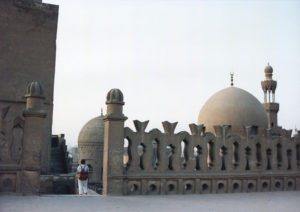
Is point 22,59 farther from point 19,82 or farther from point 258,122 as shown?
point 258,122

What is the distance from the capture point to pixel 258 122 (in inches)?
504

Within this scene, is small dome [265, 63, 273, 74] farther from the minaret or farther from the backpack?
the backpack

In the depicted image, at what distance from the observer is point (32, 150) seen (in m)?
7.86

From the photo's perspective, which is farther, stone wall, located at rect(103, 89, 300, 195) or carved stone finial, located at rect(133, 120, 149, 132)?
carved stone finial, located at rect(133, 120, 149, 132)

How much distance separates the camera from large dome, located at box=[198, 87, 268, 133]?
1259cm

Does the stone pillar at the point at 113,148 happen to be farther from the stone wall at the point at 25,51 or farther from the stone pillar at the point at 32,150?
the stone wall at the point at 25,51

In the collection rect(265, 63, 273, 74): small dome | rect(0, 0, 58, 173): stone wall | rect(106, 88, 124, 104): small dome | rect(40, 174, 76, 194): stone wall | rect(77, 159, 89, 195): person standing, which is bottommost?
rect(40, 174, 76, 194): stone wall

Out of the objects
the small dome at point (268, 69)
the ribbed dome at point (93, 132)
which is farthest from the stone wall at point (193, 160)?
the small dome at point (268, 69)

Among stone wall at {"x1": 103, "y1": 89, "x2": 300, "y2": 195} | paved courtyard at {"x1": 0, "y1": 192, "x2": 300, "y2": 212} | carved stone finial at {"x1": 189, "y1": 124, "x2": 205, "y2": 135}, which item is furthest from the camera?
carved stone finial at {"x1": 189, "y1": 124, "x2": 205, "y2": 135}

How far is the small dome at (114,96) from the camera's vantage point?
8367 mm

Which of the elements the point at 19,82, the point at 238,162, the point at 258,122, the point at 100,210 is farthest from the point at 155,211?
the point at 19,82

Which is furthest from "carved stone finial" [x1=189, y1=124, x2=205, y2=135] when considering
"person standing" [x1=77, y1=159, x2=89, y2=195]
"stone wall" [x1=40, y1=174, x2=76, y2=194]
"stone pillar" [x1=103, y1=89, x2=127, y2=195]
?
"stone wall" [x1=40, y1=174, x2=76, y2=194]

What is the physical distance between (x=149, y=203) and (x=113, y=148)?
172 cm

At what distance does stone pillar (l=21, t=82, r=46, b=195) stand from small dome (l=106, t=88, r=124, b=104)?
1.64m
